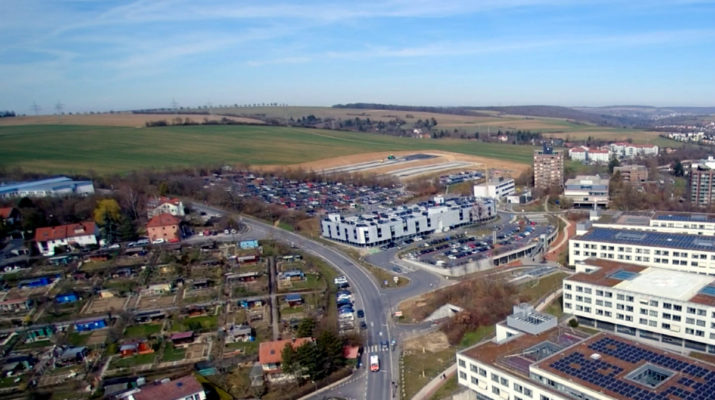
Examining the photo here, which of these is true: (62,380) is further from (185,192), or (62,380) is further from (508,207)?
(508,207)

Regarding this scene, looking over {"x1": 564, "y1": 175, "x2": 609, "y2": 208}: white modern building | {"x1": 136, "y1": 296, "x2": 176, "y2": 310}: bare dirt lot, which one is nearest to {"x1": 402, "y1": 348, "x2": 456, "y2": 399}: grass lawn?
{"x1": 136, "y1": 296, "x2": 176, "y2": 310}: bare dirt lot

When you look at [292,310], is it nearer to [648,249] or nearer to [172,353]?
[172,353]

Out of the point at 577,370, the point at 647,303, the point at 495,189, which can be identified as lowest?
the point at 647,303

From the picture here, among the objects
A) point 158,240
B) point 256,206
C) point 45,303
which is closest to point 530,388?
point 45,303

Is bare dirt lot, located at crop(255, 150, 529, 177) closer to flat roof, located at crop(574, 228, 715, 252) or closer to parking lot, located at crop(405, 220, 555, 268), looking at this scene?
parking lot, located at crop(405, 220, 555, 268)

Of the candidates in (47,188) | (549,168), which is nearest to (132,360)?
(47,188)

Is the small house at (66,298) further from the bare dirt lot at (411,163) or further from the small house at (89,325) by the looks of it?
the bare dirt lot at (411,163)

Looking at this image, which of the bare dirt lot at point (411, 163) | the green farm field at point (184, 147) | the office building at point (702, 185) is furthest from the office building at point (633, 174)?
the green farm field at point (184, 147)
